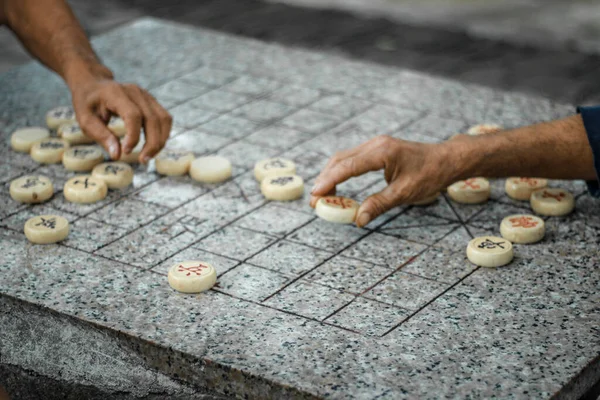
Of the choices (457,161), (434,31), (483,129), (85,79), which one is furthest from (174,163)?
(434,31)

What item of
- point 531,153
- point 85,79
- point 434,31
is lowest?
point 434,31

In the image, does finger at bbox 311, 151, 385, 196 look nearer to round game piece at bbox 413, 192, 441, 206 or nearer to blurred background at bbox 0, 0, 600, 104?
round game piece at bbox 413, 192, 441, 206

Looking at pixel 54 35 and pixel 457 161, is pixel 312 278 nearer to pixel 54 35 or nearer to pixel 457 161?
pixel 457 161

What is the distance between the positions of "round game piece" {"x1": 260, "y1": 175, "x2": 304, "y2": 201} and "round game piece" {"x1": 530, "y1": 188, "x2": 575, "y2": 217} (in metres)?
0.80

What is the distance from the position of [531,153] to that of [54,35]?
1.92 metres

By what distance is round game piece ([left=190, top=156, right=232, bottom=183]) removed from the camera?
339 centimetres

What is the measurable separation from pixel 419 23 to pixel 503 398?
5.60 meters

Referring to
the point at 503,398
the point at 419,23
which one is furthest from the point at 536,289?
the point at 419,23

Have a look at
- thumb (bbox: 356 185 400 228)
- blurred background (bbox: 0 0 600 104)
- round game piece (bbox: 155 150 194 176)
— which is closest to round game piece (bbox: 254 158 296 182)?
round game piece (bbox: 155 150 194 176)

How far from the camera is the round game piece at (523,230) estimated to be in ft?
9.64

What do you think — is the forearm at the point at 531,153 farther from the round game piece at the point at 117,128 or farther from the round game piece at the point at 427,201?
the round game piece at the point at 117,128

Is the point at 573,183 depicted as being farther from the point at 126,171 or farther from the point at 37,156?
the point at 37,156

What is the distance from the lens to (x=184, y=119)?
3.97 meters

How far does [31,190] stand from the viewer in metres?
3.24
